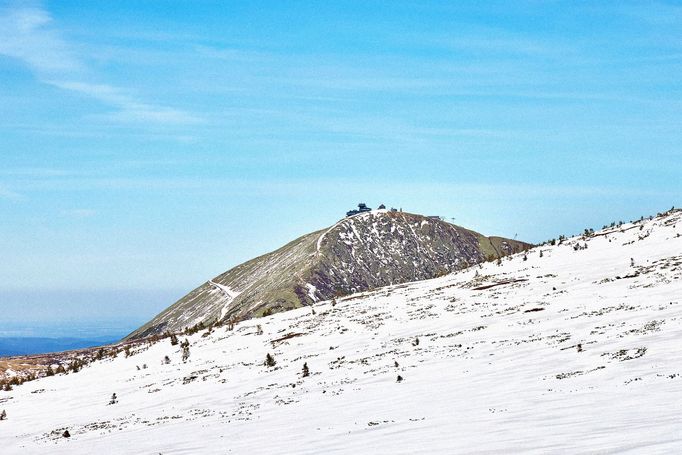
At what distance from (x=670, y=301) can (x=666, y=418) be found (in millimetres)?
18836

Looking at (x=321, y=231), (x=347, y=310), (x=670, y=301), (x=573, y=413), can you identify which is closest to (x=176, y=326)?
(x=321, y=231)

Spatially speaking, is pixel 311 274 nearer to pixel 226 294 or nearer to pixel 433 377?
pixel 226 294

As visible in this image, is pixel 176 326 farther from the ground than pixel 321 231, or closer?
closer

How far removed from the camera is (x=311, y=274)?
155m

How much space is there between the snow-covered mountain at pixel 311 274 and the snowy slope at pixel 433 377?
77.4 m

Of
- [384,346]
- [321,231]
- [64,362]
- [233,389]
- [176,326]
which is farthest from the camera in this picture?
[321,231]

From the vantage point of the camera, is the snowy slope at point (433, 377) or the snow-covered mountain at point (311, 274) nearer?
the snowy slope at point (433, 377)

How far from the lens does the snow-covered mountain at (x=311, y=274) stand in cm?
14075

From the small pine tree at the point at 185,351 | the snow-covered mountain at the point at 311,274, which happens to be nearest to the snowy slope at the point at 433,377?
the small pine tree at the point at 185,351

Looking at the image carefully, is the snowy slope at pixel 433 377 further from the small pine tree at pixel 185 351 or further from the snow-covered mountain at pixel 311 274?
the snow-covered mountain at pixel 311 274

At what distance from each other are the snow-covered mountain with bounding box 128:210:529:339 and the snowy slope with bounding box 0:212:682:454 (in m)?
77.4

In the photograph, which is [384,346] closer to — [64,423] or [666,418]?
[64,423]

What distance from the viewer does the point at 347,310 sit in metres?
51.6

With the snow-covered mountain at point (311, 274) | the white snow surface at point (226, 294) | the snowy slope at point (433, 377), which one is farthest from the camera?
the snow-covered mountain at point (311, 274)
